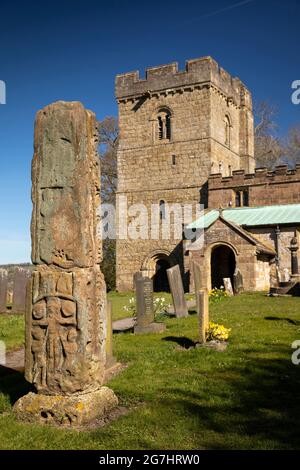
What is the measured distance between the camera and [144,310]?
36.5 feet

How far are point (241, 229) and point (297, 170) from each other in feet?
21.6

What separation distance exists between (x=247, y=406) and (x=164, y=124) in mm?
26353

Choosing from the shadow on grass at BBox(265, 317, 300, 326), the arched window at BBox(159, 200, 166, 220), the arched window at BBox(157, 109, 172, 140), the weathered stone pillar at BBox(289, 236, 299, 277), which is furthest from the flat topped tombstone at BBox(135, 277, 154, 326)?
the arched window at BBox(157, 109, 172, 140)

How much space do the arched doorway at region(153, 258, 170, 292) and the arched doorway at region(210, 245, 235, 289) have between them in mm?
3560

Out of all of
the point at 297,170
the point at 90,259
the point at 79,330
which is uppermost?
the point at 297,170

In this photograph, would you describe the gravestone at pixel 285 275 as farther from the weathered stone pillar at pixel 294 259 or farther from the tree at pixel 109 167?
the tree at pixel 109 167

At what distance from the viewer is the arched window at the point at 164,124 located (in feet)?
97.9

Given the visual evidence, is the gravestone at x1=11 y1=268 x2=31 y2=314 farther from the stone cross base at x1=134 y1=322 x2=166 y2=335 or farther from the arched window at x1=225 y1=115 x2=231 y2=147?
the arched window at x1=225 y1=115 x2=231 y2=147

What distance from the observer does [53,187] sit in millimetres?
5160

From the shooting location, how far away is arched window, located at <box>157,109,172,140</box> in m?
29.8

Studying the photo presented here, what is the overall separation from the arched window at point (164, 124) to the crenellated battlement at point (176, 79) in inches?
56.5

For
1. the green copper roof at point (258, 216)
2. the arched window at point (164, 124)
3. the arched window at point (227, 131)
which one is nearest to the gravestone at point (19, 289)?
the green copper roof at point (258, 216)

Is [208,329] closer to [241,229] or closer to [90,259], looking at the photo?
[90,259]
